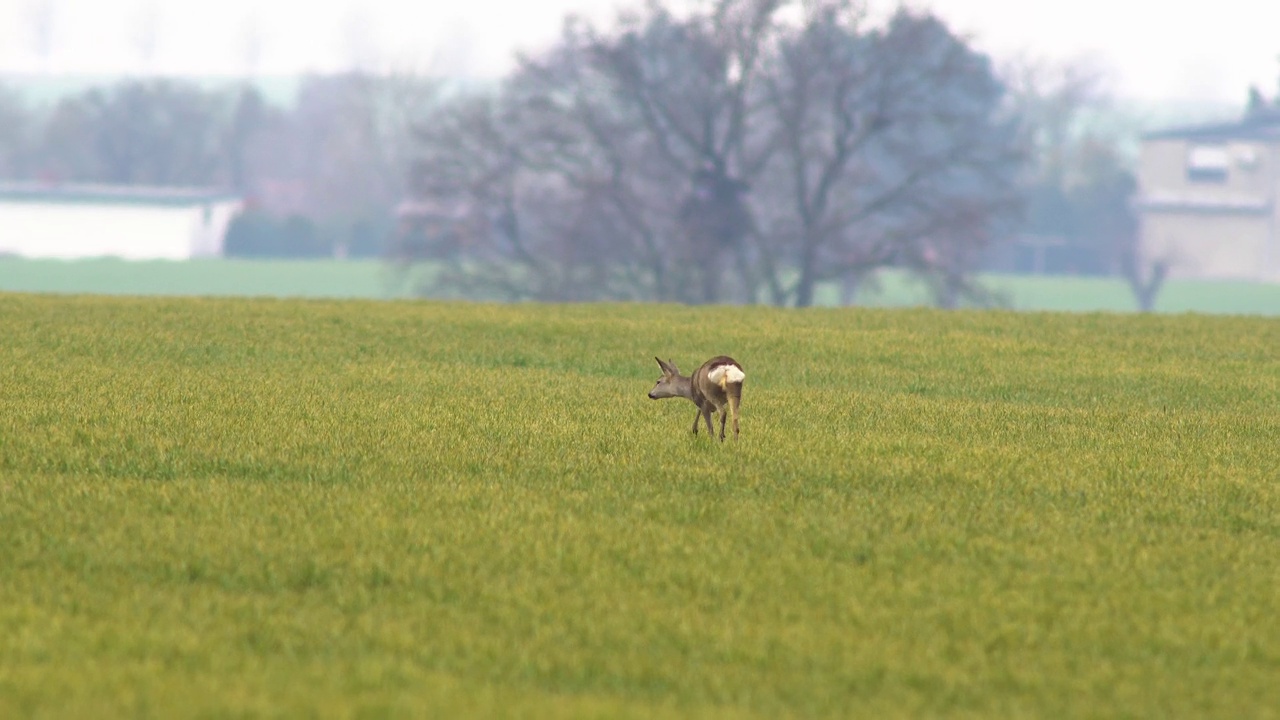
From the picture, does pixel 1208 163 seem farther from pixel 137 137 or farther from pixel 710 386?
pixel 710 386

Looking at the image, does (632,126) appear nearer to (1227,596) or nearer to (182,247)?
(1227,596)

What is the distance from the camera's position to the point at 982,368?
68.2 ft

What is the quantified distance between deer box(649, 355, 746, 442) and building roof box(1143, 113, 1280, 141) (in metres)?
134

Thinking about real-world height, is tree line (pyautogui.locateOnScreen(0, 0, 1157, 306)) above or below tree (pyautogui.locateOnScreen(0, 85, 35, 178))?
below

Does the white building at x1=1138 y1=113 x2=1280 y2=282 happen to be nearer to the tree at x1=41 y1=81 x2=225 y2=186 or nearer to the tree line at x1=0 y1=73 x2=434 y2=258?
the tree line at x1=0 y1=73 x2=434 y2=258

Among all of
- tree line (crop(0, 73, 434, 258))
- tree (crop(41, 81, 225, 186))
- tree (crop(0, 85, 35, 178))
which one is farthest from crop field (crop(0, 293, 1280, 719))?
tree (crop(0, 85, 35, 178))

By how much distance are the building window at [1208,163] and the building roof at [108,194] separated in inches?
3266

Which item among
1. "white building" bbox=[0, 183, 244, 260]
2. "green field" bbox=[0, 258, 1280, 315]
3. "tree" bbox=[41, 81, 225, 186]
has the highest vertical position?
"tree" bbox=[41, 81, 225, 186]

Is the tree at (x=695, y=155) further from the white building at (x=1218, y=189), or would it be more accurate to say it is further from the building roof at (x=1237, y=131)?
the building roof at (x=1237, y=131)

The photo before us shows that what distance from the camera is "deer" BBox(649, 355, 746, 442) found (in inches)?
475

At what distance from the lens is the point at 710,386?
41.1 feet

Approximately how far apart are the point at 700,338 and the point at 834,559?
560 inches

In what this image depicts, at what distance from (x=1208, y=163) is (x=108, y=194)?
9189 centimetres

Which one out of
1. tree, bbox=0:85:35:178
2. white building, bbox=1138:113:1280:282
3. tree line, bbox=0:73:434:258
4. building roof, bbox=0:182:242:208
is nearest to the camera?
building roof, bbox=0:182:242:208
